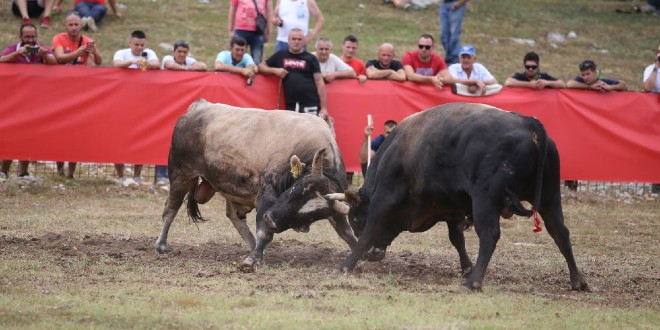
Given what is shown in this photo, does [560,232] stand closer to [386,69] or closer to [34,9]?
[386,69]

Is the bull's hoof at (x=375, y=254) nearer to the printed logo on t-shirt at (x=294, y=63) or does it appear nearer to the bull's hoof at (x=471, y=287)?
the bull's hoof at (x=471, y=287)

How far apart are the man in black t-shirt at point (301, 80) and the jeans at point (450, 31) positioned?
4596 mm

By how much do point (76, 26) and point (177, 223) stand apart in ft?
12.6

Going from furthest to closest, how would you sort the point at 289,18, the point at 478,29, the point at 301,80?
the point at 478,29
the point at 289,18
the point at 301,80

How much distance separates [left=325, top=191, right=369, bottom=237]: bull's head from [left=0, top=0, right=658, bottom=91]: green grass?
449 inches

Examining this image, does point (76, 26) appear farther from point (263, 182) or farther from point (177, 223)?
point (263, 182)

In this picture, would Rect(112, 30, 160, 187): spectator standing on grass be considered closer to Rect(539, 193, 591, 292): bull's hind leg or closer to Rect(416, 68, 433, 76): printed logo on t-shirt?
Rect(416, 68, 433, 76): printed logo on t-shirt

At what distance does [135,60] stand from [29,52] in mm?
1501

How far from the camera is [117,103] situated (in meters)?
16.1

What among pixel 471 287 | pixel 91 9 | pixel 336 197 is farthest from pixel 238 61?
pixel 91 9

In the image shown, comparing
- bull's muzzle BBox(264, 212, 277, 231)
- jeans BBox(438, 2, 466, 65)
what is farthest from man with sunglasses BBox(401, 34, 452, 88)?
bull's muzzle BBox(264, 212, 277, 231)

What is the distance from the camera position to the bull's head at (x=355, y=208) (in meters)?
10.6

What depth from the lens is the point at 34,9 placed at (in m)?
23.6

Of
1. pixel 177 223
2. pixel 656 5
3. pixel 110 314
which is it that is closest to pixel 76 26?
pixel 177 223
